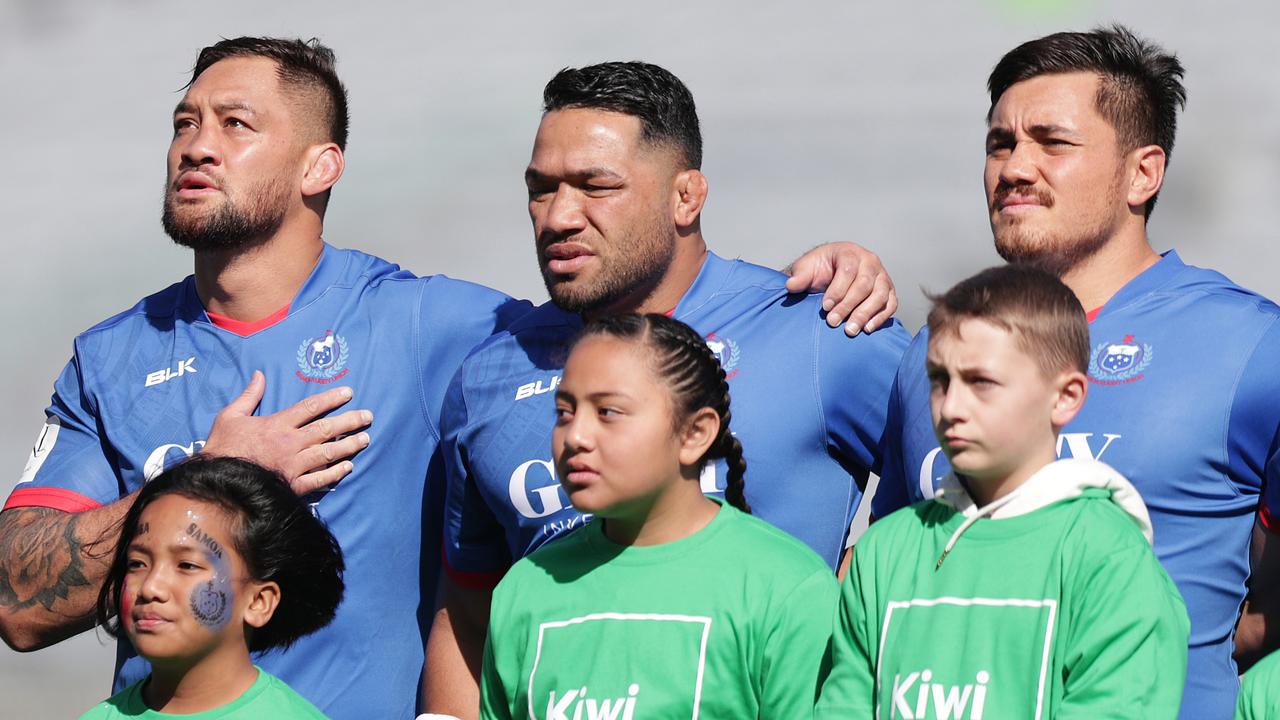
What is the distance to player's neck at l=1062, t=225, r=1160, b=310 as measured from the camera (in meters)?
4.17

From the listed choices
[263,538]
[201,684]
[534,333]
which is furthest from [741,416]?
[201,684]

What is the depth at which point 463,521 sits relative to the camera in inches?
184

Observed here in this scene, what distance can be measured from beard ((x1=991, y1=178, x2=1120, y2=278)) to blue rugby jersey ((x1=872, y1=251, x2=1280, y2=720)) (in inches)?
9.7

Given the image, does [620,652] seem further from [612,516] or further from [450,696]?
[450,696]

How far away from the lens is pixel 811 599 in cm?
364

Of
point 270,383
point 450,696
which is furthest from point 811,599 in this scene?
point 270,383

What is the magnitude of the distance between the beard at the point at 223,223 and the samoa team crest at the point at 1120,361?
2488 millimetres

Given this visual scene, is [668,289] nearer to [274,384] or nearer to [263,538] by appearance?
[274,384]

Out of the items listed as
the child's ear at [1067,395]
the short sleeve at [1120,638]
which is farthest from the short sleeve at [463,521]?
the short sleeve at [1120,638]

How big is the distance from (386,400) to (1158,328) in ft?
7.00

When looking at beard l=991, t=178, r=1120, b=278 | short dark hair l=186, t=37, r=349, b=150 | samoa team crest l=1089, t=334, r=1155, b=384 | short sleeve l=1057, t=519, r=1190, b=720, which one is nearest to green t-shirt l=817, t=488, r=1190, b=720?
short sleeve l=1057, t=519, r=1190, b=720

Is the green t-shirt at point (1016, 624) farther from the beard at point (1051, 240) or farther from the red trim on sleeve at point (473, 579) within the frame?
the red trim on sleeve at point (473, 579)

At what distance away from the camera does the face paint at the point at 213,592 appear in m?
3.81

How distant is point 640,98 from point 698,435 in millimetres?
1207
